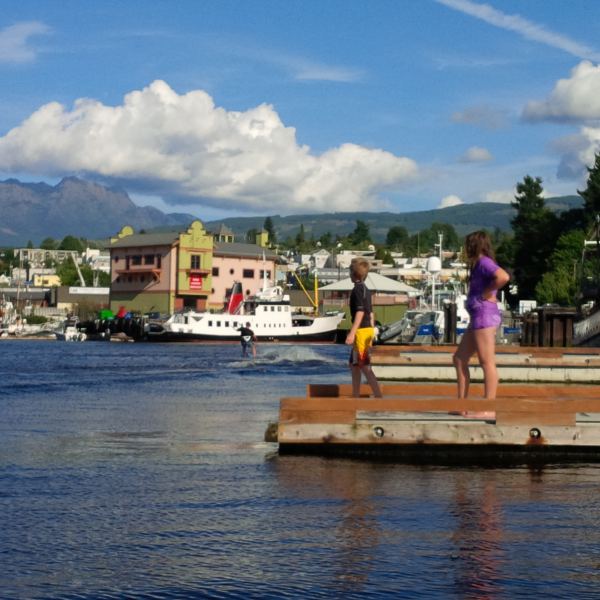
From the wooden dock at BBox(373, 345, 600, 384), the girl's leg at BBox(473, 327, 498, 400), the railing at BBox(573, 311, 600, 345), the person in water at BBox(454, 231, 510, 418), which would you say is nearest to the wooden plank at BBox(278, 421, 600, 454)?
the person in water at BBox(454, 231, 510, 418)

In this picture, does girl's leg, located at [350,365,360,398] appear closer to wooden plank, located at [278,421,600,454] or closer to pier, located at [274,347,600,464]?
pier, located at [274,347,600,464]

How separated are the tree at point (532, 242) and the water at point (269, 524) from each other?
9801 cm

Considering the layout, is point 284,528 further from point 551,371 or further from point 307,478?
point 551,371

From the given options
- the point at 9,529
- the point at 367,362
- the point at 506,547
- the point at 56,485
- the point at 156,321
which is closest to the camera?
the point at 506,547

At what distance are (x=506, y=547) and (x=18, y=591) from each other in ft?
9.77

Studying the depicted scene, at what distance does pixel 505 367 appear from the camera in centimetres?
2502

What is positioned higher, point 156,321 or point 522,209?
point 522,209

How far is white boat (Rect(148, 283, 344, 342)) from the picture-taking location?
91.9 metres

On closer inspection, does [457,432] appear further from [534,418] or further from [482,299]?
[482,299]

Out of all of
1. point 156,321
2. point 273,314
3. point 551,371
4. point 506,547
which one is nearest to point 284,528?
point 506,547

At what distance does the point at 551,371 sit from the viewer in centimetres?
2505

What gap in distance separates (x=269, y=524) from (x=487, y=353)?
4.26 metres

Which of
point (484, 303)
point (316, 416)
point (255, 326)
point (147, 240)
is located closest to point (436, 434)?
point (316, 416)

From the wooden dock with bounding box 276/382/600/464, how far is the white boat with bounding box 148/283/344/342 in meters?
79.0
